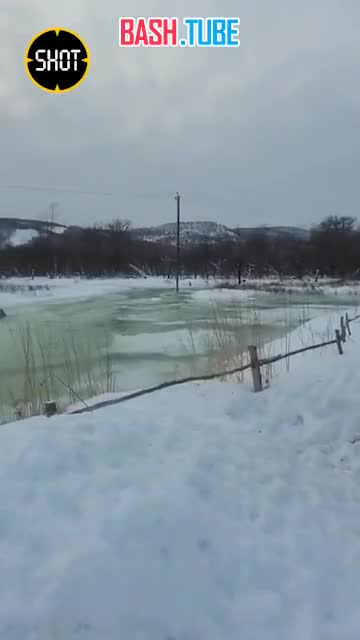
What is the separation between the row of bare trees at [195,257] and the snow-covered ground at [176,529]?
4360 cm

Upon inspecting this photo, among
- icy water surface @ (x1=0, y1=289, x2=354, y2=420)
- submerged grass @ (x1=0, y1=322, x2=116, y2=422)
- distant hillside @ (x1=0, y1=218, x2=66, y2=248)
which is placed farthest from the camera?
distant hillside @ (x1=0, y1=218, x2=66, y2=248)

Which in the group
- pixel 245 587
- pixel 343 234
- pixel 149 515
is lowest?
pixel 245 587

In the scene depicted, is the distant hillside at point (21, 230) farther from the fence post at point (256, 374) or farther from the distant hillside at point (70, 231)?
the fence post at point (256, 374)

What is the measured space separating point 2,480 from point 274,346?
23.9ft

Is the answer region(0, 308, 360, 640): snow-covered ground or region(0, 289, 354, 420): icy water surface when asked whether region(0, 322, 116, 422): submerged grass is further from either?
region(0, 308, 360, 640): snow-covered ground

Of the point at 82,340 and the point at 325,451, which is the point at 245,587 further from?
the point at 82,340

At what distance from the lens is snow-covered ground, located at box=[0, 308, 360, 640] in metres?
2.50

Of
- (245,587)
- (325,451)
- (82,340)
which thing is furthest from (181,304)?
(245,587)

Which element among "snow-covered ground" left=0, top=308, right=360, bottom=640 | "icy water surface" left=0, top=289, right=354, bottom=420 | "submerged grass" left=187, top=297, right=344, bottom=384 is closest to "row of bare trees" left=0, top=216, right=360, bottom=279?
"icy water surface" left=0, top=289, right=354, bottom=420

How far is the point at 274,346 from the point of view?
10.1 metres

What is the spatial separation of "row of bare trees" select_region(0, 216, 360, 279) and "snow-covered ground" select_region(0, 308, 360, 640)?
43.6m

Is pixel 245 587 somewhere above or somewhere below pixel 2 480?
below

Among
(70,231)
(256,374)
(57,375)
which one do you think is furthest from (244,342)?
(70,231)

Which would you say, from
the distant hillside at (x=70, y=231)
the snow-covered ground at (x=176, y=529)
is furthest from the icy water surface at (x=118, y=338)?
the distant hillside at (x=70, y=231)
